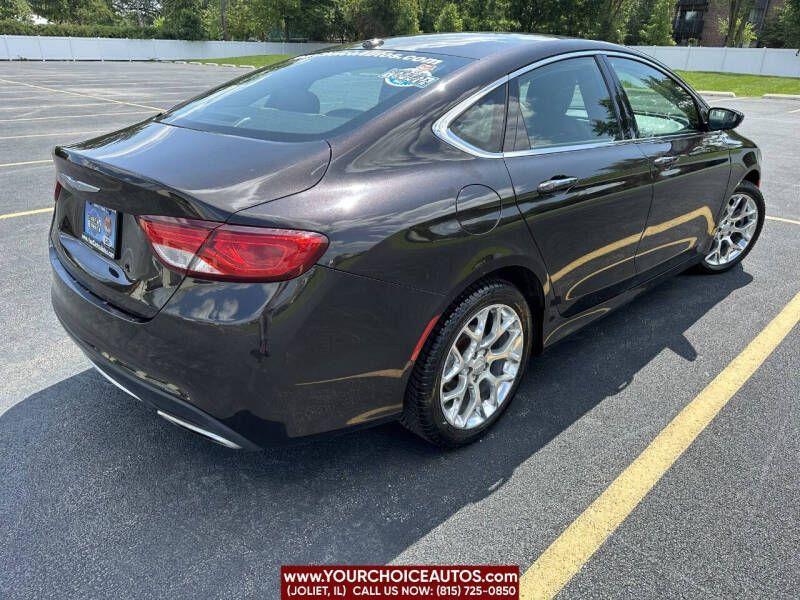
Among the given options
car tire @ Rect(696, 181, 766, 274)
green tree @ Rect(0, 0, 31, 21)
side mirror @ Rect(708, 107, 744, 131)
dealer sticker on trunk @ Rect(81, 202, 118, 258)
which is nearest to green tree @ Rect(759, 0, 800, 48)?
car tire @ Rect(696, 181, 766, 274)

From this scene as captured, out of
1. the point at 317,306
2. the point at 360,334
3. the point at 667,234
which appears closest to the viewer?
the point at 317,306

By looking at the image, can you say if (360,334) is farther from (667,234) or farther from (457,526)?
(667,234)

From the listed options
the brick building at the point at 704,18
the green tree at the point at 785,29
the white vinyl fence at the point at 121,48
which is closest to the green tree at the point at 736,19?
the green tree at the point at 785,29

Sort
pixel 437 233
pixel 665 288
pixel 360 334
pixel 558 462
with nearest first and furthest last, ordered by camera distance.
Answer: pixel 360 334 → pixel 437 233 → pixel 558 462 → pixel 665 288

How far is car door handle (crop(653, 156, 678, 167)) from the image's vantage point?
3.29 metres

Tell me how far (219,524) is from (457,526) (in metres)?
0.87

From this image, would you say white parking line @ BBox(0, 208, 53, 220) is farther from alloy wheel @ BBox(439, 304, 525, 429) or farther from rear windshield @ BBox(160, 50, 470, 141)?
alloy wheel @ BBox(439, 304, 525, 429)

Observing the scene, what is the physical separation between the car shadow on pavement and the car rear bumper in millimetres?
378

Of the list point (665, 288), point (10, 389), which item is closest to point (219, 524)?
point (10, 389)

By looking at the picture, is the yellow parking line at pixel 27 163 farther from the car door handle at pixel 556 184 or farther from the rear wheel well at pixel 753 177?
the rear wheel well at pixel 753 177

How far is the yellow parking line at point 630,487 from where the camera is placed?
2.04m

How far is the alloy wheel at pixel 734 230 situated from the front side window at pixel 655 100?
97 cm

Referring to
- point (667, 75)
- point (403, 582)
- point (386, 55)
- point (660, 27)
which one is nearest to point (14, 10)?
point (660, 27)

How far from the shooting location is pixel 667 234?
356cm
